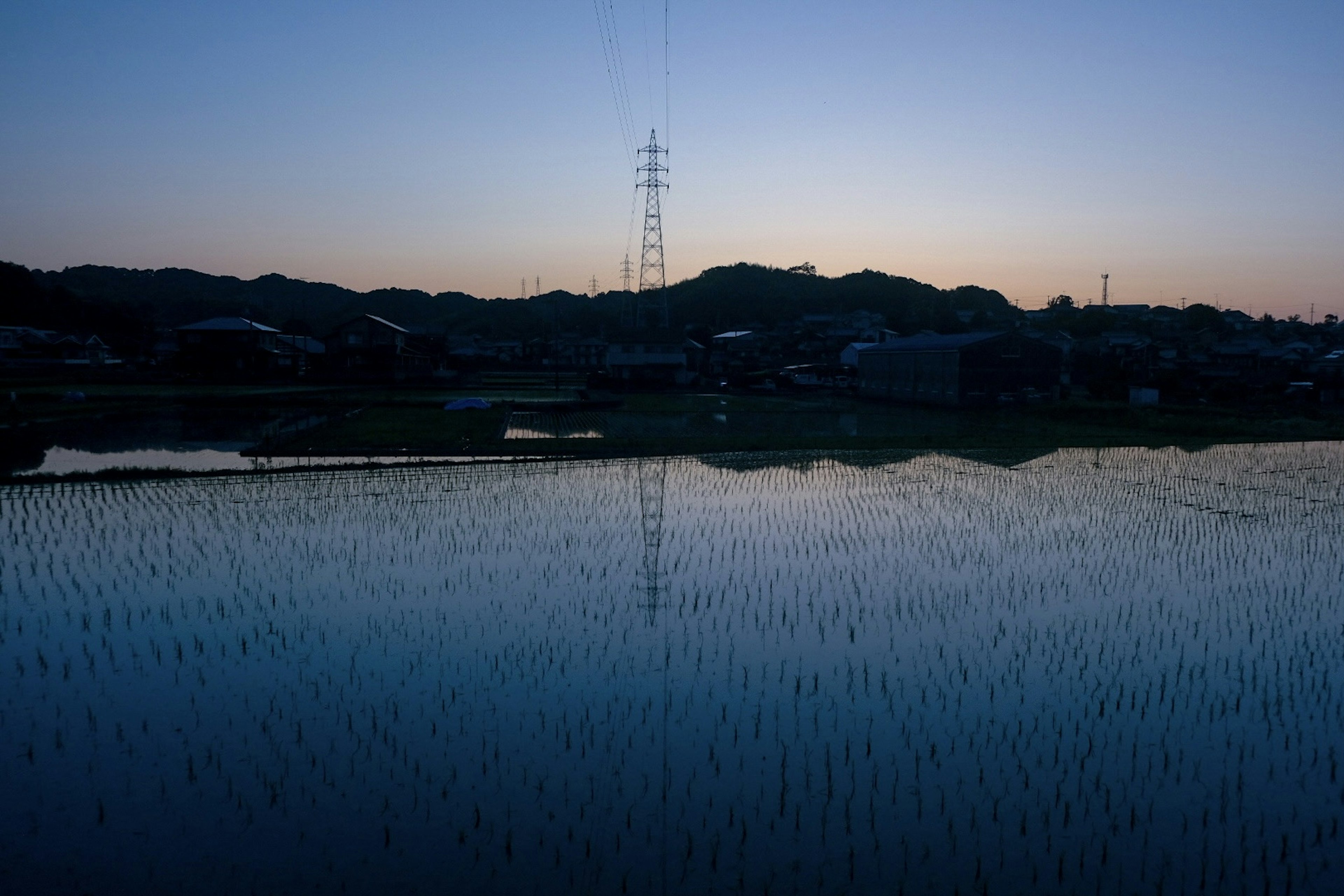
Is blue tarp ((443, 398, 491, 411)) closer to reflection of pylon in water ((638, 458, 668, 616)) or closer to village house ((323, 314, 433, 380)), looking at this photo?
reflection of pylon in water ((638, 458, 668, 616))

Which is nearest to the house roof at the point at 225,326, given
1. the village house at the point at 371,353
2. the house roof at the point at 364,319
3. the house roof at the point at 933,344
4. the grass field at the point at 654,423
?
the village house at the point at 371,353

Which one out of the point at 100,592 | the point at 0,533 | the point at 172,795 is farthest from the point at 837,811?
the point at 0,533

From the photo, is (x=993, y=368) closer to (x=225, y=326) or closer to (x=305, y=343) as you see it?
(x=225, y=326)

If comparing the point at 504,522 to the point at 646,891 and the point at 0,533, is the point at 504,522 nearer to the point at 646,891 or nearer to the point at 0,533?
the point at 0,533

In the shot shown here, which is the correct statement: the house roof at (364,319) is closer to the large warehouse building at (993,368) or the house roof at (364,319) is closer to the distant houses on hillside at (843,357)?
the distant houses on hillside at (843,357)

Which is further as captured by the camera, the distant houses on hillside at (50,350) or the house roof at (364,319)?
the distant houses on hillside at (50,350)

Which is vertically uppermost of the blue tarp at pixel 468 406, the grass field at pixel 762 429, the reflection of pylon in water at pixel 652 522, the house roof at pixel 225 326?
the house roof at pixel 225 326
